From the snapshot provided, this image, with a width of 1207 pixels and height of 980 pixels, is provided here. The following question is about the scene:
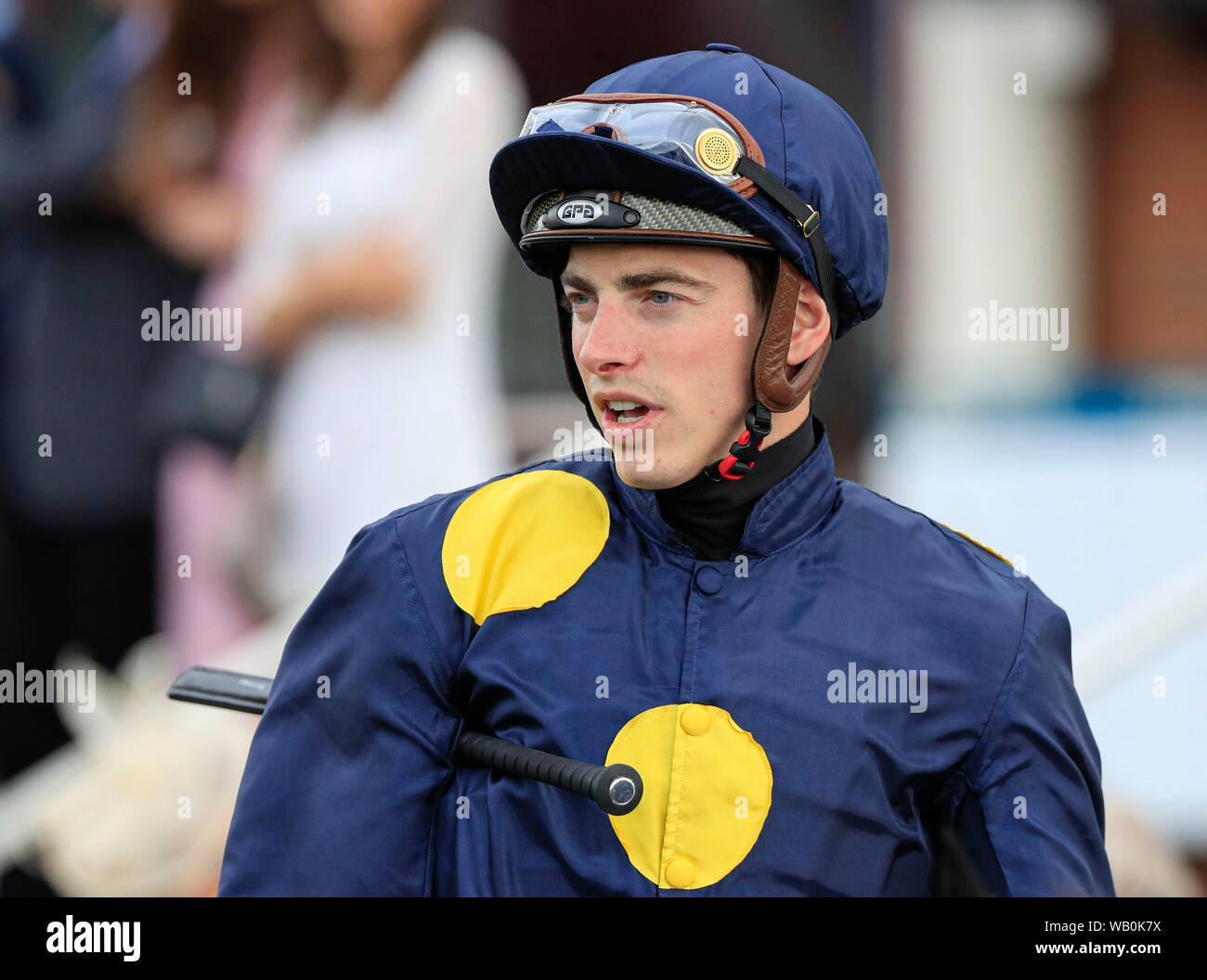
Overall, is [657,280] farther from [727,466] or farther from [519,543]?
[519,543]

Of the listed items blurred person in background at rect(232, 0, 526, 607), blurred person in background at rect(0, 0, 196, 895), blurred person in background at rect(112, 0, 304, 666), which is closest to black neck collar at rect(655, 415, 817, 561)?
blurred person in background at rect(232, 0, 526, 607)

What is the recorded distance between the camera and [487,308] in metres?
4.93

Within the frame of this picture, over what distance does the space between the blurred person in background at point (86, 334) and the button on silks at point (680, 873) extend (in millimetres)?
3567

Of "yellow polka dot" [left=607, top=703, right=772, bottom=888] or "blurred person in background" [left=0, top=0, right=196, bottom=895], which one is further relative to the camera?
"blurred person in background" [left=0, top=0, right=196, bottom=895]

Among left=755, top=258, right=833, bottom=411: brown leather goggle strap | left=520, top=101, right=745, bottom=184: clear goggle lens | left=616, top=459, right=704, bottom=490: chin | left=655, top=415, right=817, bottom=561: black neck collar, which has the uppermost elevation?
left=520, top=101, right=745, bottom=184: clear goggle lens

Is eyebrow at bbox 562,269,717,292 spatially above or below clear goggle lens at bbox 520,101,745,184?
below

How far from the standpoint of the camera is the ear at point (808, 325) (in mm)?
2221

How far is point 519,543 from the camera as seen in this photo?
217cm

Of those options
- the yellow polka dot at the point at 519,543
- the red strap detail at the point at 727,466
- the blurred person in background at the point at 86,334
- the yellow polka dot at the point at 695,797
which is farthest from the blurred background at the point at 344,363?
the yellow polka dot at the point at 695,797

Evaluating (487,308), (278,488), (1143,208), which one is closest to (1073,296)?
(1143,208)

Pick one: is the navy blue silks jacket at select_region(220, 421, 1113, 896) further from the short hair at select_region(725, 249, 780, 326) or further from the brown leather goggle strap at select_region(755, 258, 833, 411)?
the short hair at select_region(725, 249, 780, 326)

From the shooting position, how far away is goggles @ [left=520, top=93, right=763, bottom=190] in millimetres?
2027

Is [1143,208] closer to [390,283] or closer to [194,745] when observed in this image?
[390,283]

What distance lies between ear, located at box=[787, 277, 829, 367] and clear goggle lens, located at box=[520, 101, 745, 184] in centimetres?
26
